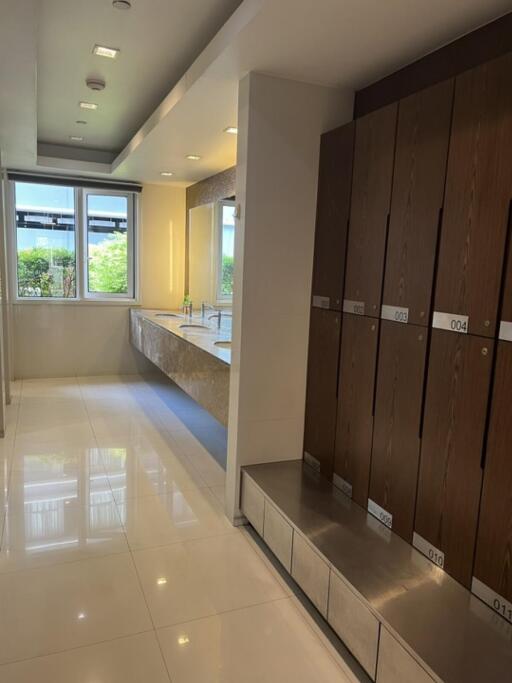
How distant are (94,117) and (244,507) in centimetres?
363

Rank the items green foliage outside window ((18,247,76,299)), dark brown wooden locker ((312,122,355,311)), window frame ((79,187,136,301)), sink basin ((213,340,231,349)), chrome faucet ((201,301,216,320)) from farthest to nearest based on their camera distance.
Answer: window frame ((79,187,136,301))
green foliage outside window ((18,247,76,299))
chrome faucet ((201,301,216,320))
sink basin ((213,340,231,349))
dark brown wooden locker ((312,122,355,311))

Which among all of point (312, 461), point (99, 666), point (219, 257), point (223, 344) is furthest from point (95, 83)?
point (99, 666)

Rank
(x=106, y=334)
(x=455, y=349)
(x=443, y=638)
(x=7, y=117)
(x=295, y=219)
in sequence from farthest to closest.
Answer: (x=106, y=334) → (x=7, y=117) → (x=295, y=219) → (x=455, y=349) → (x=443, y=638)

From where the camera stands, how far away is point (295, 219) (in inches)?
107

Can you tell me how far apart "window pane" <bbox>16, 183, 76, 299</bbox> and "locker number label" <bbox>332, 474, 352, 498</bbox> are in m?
4.58

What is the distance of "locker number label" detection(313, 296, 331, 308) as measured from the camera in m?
2.68

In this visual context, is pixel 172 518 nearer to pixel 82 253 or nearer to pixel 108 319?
pixel 108 319

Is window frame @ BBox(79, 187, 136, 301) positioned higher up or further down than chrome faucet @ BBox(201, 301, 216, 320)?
higher up

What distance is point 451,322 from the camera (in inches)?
74.4

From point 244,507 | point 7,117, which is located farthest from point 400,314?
point 7,117

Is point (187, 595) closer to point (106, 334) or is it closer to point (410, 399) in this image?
point (410, 399)

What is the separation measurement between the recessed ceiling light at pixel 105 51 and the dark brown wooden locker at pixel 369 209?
1.69 metres

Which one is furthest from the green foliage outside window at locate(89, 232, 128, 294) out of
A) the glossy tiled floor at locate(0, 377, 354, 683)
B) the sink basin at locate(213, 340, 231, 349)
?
the sink basin at locate(213, 340, 231, 349)

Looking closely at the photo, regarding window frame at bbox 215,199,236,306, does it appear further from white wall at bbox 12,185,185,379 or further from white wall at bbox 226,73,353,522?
white wall at bbox 226,73,353,522
